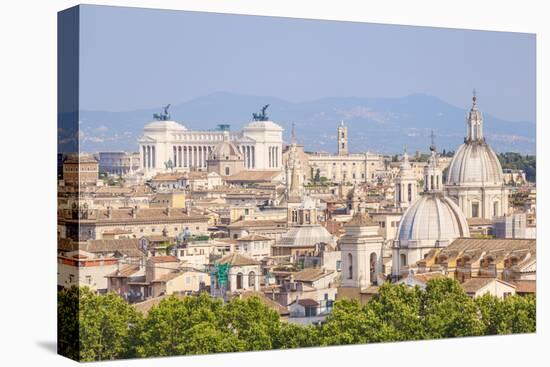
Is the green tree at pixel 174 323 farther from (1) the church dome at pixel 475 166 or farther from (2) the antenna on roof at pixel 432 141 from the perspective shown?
(1) the church dome at pixel 475 166

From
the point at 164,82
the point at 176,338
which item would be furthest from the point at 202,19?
the point at 176,338

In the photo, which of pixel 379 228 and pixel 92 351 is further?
pixel 379 228

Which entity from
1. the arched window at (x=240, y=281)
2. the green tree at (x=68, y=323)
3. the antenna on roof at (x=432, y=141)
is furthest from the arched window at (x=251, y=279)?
the antenna on roof at (x=432, y=141)

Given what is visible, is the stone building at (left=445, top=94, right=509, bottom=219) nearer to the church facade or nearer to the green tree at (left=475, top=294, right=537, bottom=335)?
the green tree at (left=475, top=294, right=537, bottom=335)

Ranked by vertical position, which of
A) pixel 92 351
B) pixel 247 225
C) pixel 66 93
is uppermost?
pixel 66 93

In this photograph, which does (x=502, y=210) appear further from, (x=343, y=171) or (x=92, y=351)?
(x=92, y=351)

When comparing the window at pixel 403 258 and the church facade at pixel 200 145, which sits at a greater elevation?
the church facade at pixel 200 145

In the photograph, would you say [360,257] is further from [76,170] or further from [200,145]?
[76,170]
